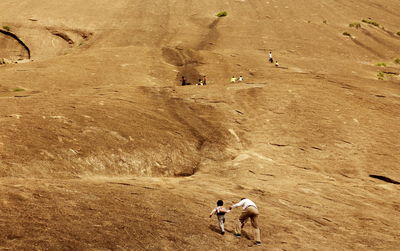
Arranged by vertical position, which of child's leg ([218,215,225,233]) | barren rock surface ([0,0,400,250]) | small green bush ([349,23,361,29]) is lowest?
barren rock surface ([0,0,400,250])

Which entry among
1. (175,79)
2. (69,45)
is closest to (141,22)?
(69,45)

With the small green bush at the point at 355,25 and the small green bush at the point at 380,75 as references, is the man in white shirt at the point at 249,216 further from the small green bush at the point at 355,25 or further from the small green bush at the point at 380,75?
the small green bush at the point at 355,25

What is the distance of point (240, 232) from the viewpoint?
14.2 meters

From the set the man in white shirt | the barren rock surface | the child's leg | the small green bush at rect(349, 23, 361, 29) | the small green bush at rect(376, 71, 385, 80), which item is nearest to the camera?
the barren rock surface

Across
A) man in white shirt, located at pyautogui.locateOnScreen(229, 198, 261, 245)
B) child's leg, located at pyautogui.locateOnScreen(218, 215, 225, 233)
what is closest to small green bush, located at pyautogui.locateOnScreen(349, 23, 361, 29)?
man in white shirt, located at pyautogui.locateOnScreen(229, 198, 261, 245)

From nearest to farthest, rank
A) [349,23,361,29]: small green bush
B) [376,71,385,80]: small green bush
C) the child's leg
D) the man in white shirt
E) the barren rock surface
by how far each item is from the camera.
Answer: the barren rock surface
the man in white shirt
the child's leg
[376,71,385,80]: small green bush
[349,23,361,29]: small green bush

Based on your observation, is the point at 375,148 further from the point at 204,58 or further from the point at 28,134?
the point at 204,58

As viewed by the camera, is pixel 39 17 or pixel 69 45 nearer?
pixel 69 45

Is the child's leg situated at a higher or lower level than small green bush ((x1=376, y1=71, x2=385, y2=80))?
higher

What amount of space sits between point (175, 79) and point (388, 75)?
24156mm

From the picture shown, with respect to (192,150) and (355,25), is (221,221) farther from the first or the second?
(355,25)

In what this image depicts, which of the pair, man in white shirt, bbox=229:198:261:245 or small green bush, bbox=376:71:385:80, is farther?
small green bush, bbox=376:71:385:80

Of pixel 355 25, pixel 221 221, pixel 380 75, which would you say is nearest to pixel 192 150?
pixel 221 221

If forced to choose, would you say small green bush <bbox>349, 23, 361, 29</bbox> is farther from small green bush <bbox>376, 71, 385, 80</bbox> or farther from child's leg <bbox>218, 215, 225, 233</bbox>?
child's leg <bbox>218, 215, 225, 233</bbox>
